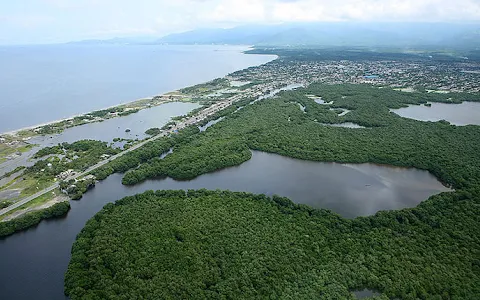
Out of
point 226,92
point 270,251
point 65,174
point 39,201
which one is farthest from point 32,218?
point 226,92

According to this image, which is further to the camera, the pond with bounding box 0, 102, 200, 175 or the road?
the pond with bounding box 0, 102, 200, 175

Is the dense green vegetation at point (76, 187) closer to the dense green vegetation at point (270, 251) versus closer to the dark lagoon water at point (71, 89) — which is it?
→ the dense green vegetation at point (270, 251)

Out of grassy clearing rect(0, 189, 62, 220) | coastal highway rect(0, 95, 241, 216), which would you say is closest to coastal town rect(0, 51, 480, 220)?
coastal highway rect(0, 95, 241, 216)

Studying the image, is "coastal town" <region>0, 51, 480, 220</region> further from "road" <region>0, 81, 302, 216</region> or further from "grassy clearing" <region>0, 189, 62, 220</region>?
"grassy clearing" <region>0, 189, 62, 220</region>

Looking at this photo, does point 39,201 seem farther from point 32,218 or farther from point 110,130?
point 110,130

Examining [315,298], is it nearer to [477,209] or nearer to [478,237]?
[478,237]

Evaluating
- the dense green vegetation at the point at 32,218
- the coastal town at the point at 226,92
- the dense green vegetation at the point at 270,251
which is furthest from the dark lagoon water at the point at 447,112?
the dense green vegetation at the point at 32,218
